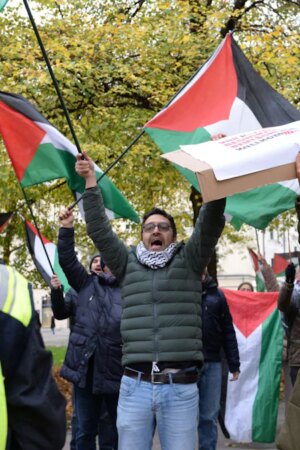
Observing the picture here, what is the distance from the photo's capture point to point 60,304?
24.3 ft

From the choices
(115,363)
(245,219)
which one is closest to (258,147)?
(245,219)

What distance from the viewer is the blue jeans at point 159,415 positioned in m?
5.01

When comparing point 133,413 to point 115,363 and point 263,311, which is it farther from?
point 263,311

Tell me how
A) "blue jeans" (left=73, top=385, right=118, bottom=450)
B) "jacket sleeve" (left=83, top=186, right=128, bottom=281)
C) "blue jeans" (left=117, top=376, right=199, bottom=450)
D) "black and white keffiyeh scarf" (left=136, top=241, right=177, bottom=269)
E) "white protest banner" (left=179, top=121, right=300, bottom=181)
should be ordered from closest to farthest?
"white protest banner" (left=179, top=121, right=300, bottom=181), "blue jeans" (left=117, top=376, right=199, bottom=450), "black and white keffiyeh scarf" (left=136, top=241, right=177, bottom=269), "jacket sleeve" (left=83, top=186, right=128, bottom=281), "blue jeans" (left=73, top=385, right=118, bottom=450)

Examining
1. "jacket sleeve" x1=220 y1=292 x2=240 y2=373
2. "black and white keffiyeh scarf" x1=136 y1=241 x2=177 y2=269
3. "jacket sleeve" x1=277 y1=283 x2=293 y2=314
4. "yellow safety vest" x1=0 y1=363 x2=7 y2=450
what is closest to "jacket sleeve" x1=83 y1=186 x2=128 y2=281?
"black and white keffiyeh scarf" x1=136 y1=241 x2=177 y2=269

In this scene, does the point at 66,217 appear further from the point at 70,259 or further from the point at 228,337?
the point at 228,337

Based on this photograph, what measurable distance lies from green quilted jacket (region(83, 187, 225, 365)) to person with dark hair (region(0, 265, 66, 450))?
2.26 meters

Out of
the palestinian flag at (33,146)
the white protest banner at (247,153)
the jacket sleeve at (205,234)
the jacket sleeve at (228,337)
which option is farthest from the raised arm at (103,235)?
the jacket sleeve at (228,337)

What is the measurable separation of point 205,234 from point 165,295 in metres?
0.40

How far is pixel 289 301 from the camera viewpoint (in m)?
7.55

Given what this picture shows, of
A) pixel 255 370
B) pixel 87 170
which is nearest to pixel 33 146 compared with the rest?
pixel 87 170

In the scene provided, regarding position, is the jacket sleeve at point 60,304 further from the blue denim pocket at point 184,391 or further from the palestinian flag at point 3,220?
the blue denim pocket at point 184,391

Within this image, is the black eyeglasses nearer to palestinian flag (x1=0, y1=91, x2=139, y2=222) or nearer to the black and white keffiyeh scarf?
the black and white keffiyeh scarf

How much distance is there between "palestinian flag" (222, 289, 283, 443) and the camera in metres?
9.28
